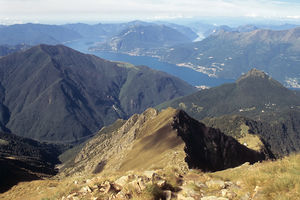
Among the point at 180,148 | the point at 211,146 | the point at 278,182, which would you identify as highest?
the point at 278,182

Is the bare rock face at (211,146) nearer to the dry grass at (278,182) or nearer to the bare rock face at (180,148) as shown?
the bare rock face at (180,148)

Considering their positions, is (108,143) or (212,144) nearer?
(212,144)

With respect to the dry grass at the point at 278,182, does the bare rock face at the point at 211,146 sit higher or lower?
lower

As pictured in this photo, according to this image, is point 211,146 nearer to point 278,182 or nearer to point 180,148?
point 180,148

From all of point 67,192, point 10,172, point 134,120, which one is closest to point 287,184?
point 67,192

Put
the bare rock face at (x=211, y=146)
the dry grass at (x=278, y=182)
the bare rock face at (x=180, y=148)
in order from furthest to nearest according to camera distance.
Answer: the bare rock face at (x=211, y=146) → the bare rock face at (x=180, y=148) → the dry grass at (x=278, y=182)

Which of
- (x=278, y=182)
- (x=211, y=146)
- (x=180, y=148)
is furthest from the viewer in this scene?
(x=211, y=146)

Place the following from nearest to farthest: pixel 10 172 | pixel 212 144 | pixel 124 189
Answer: pixel 124 189 → pixel 10 172 → pixel 212 144

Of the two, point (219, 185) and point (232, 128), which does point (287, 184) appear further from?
point (232, 128)

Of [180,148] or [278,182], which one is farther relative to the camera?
[180,148]

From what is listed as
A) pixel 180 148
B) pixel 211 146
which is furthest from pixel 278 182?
pixel 211 146

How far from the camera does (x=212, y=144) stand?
81.8m

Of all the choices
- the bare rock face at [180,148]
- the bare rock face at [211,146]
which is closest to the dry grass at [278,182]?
the bare rock face at [180,148]

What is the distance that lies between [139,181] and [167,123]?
6661cm
